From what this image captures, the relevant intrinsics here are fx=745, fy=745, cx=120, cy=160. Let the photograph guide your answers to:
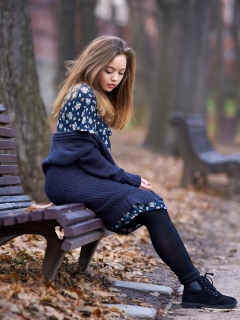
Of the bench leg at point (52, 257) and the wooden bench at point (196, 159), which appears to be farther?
the wooden bench at point (196, 159)

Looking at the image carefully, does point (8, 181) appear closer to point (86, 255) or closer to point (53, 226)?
point (86, 255)

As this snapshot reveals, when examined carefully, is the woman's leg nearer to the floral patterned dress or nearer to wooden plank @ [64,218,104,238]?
the floral patterned dress

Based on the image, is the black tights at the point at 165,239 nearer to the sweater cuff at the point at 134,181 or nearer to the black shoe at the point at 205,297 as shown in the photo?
the black shoe at the point at 205,297

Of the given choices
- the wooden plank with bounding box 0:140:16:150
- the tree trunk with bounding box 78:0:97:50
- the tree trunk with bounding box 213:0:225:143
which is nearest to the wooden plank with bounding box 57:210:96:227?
the wooden plank with bounding box 0:140:16:150

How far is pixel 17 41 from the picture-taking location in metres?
7.30

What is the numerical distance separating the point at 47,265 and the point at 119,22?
1253 inches

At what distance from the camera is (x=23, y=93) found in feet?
24.2

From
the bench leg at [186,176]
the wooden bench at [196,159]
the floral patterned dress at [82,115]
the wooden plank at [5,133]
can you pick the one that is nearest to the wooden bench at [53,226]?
the wooden plank at [5,133]

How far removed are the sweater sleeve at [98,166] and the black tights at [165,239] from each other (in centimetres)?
27

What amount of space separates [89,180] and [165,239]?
1.95 ft

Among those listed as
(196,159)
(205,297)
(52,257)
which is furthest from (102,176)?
(196,159)

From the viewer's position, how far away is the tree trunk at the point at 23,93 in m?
7.15

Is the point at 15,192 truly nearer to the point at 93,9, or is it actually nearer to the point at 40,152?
the point at 40,152

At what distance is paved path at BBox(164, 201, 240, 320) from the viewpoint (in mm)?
4605
